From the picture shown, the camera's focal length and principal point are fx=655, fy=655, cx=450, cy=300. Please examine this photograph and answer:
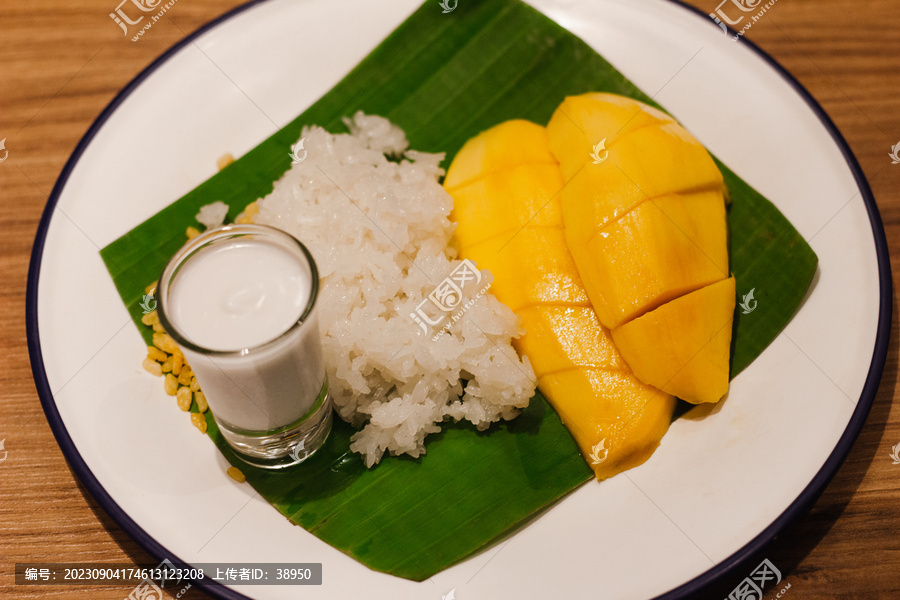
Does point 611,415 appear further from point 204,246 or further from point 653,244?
point 204,246

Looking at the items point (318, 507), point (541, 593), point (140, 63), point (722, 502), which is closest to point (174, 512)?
point (318, 507)

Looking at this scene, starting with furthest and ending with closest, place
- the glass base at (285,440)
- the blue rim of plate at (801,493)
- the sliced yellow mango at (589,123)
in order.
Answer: the sliced yellow mango at (589,123)
the glass base at (285,440)
the blue rim of plate at (801,493)

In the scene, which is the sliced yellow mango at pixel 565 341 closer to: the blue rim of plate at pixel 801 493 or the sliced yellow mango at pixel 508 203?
the sliced yellow mango at pixel 508 203

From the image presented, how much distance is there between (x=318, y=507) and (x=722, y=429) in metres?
1.45

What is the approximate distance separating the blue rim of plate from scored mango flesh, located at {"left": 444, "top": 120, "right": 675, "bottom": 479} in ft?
1.50

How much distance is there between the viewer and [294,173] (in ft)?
8.92

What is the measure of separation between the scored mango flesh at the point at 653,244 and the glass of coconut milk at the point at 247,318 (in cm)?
107

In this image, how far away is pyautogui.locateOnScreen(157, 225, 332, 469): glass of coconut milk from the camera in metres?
1.85

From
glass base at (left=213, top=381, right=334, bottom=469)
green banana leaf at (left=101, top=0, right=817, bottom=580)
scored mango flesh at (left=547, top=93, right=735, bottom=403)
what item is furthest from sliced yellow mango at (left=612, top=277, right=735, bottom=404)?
glass base at (left=213, top=381, right=334, bottom=469)

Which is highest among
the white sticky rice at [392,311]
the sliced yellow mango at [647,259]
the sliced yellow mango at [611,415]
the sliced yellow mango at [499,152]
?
the sliced yellow mango at [647,259]

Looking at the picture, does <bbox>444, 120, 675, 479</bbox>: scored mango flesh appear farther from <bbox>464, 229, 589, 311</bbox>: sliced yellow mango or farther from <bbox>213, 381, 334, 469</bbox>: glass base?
<bbox>213, 381, 334, 469</bbox>: glass base

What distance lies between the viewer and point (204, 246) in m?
1.99

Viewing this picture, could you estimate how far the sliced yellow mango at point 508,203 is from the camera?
101 inches

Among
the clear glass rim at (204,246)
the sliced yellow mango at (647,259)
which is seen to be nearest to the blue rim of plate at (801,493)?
the sliced yellow mango at (647,259)
